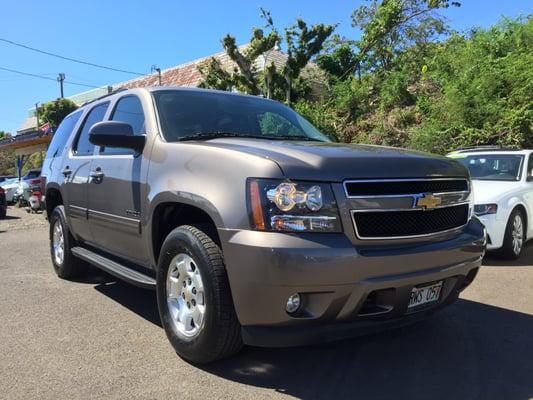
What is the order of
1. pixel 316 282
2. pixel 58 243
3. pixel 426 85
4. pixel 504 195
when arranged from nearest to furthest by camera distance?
pixel 316 282
pixel 58 243
pixel 504 195
pixel 426 85

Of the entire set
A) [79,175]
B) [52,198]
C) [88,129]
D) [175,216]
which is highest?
[88,129]

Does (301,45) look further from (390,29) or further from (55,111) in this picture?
(55,111)

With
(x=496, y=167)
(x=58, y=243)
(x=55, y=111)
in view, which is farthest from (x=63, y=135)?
(x=55, y=111)

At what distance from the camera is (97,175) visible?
4.84m

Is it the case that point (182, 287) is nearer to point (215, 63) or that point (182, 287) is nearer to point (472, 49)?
point (472, 49)

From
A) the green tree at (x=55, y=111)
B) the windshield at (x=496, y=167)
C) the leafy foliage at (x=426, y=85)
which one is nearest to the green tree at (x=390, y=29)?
the leafy foliage at (x=426, y=85)

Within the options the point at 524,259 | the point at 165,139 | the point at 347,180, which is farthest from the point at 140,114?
the point at 524,259

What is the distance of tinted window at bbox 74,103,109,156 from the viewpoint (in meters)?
5.43

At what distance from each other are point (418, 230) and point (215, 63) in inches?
734

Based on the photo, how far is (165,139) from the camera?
407 cm

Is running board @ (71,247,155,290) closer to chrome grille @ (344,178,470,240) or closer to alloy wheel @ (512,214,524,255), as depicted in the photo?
chrome grille @ (344,178,470,240)

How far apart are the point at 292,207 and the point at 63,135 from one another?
4.43 metres

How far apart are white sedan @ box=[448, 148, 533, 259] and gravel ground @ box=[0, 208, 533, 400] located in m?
1.85

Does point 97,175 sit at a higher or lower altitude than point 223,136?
lower
